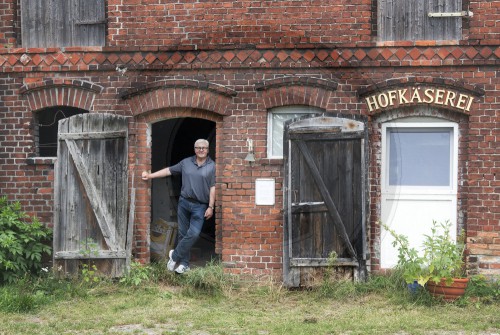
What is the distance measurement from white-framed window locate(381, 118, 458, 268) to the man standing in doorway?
2471 millimetres

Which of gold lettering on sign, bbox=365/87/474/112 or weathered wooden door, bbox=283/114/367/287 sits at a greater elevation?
gold lettering on sign, bbox=365/87/474/112

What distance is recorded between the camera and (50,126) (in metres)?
13.2

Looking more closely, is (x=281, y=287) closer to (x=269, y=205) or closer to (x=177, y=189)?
(x=269, y=205)

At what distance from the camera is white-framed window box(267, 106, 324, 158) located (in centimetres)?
1236

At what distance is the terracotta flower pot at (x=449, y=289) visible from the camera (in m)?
10.9

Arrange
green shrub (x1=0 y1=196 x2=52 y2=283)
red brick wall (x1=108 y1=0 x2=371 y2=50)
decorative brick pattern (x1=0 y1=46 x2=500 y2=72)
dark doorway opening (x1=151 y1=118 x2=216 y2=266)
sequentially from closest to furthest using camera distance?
green shrub (x1=0 y1=196 x2=52 y2=283)
decorative brick pattern (x1=0 y1=46 x2=500 y2=72)
red brick wall (x1=108 y1=0 x2=371 y2=50)
dark doorway opening (x1=151 y1=118 x2=216 y2=266)

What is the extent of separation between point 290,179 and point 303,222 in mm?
614

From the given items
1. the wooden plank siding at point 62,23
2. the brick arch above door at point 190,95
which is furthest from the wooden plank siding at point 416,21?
the wooden plank siding at point 62,23

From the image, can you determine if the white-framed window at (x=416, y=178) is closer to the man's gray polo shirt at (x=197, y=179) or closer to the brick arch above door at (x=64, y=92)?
the man's gray polo shirt at (x=197, y=179)

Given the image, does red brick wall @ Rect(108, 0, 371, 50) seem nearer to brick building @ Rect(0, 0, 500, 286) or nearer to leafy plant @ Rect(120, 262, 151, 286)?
brick building @ Rect(0, 0, 500, 286)

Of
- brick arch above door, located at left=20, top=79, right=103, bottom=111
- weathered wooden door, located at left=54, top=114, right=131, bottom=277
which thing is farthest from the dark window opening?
weathered wooden door, located at left=54, top=114, right=131, bottom=277

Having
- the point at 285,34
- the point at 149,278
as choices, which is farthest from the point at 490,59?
the point at 149,278

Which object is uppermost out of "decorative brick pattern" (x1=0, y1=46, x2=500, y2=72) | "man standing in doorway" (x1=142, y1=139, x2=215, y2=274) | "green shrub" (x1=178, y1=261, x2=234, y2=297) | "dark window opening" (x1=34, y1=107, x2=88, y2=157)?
"decorative brick pattern" (x1=0, y1=46, x2=500, y2=72)

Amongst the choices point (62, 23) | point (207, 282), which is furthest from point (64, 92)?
point (207, 282)
